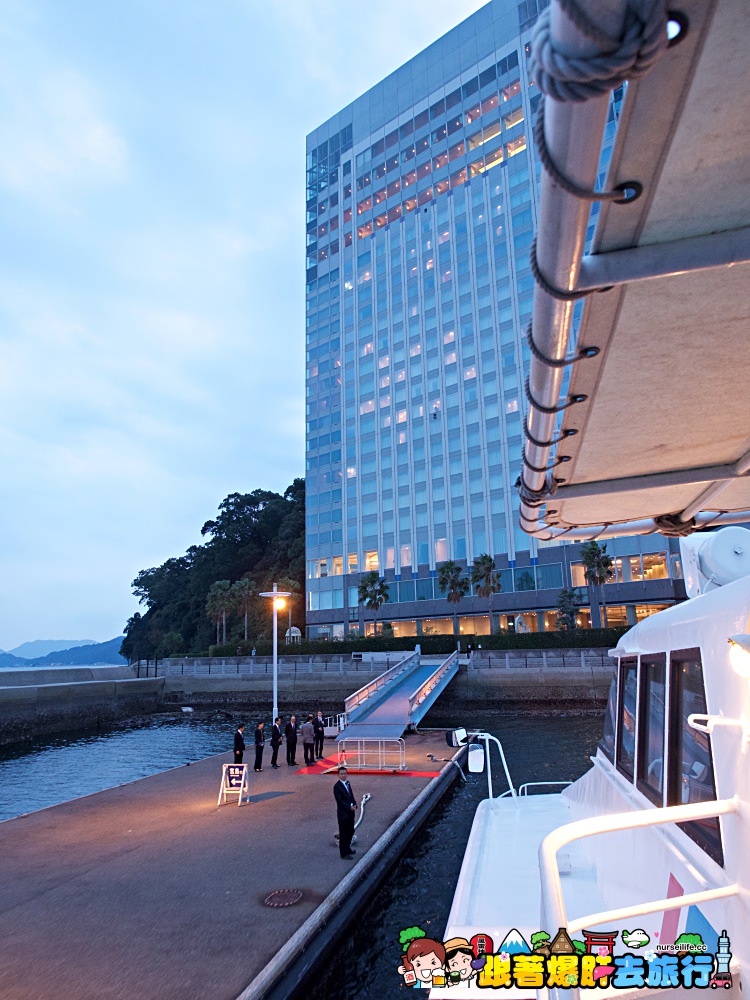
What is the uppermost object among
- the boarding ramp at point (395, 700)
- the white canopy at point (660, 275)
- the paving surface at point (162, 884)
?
the white canopy at point (660, 275)

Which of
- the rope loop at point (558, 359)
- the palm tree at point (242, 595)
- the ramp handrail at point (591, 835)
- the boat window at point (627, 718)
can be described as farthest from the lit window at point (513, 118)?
the ramp handrail at point (591, 835)

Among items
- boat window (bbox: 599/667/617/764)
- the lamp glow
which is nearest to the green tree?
boat window (bbox: 599/667/617/764)

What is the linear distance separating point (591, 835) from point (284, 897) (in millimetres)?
7498

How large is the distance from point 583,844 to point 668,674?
3.90m

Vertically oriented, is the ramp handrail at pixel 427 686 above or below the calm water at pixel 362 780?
above

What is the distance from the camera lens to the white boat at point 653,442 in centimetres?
244

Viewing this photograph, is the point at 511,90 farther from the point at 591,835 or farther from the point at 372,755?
the point at 591,835

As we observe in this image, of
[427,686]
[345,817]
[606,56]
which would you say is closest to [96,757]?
[427,686]

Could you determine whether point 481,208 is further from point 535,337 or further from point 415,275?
point 535,337

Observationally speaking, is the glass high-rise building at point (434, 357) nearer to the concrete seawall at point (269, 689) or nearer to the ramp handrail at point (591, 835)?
the concrete seawall at point (269, 689)

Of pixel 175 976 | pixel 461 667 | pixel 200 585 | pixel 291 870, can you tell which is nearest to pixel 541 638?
pixel 461 667

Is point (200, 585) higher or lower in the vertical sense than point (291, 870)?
higher

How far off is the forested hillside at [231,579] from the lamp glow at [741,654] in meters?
79.0

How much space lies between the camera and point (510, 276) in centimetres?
6562
